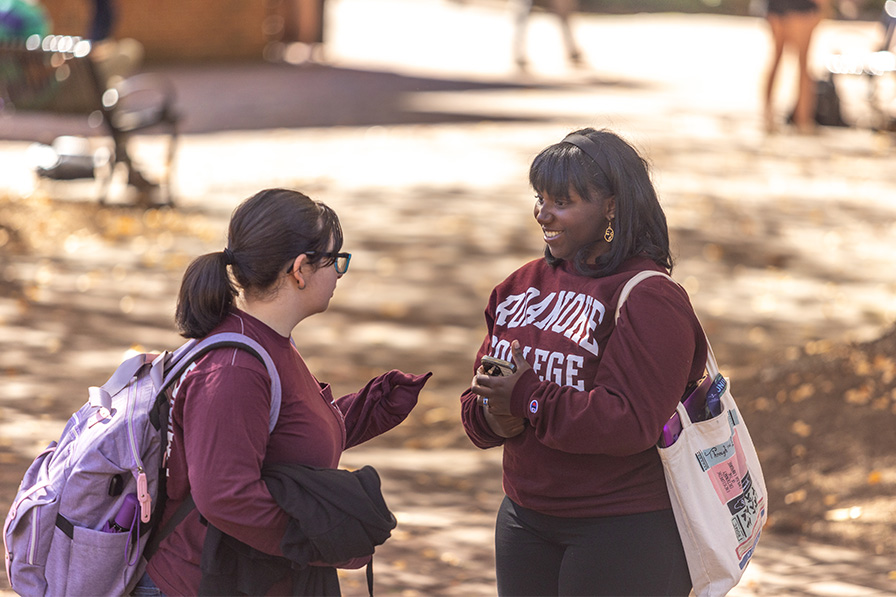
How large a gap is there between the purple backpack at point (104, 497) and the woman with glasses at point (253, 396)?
3cm

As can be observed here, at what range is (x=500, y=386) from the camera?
262 centimetres

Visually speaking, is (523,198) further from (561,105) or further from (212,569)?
(212,569)

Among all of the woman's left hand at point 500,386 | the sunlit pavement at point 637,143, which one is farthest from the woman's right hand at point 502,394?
the sunlit pavement at point 637,143

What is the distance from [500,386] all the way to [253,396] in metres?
0.58

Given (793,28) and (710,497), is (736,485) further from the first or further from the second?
(793,28)

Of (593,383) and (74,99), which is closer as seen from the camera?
(593,383)

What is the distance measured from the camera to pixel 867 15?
30.1 m

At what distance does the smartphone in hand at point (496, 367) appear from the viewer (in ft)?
8.70

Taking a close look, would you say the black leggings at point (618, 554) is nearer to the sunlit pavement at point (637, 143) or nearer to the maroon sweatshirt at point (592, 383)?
the maroon sweatshirt at point (592, 383)

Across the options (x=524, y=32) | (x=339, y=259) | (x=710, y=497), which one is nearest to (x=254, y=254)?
(x=339, y=259)

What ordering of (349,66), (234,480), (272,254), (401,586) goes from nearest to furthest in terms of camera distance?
(234,480)
(272,254)
(401,586)
(349,66)

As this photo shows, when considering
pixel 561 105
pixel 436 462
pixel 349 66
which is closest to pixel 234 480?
pixel 436 462

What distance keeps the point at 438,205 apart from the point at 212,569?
8739 mm

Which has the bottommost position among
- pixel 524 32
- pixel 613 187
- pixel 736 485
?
pixel 524 32
